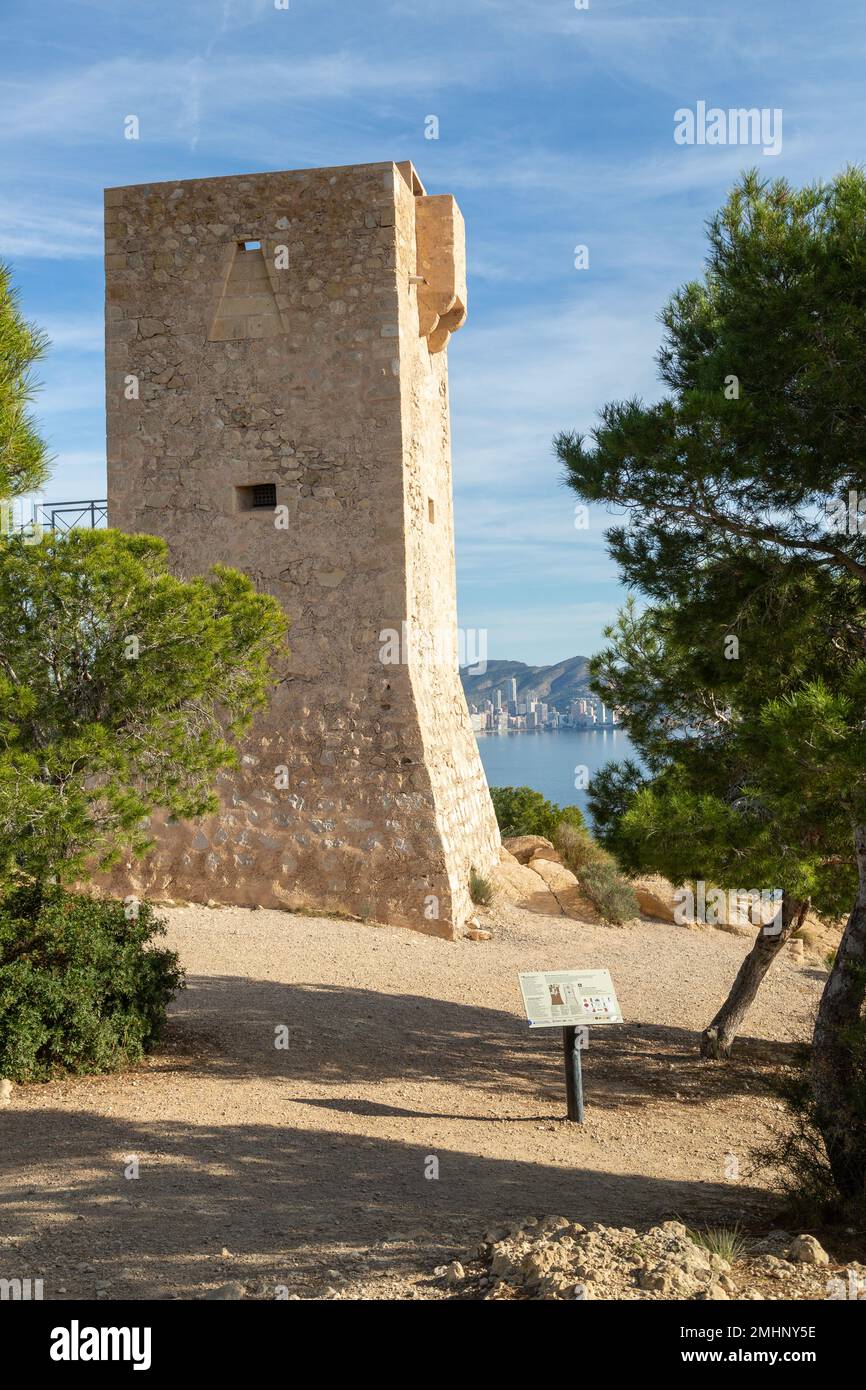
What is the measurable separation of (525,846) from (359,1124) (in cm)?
857

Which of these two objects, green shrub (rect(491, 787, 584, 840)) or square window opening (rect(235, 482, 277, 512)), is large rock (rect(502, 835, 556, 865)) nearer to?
green shrub (rect(491, 787, 584, 840))

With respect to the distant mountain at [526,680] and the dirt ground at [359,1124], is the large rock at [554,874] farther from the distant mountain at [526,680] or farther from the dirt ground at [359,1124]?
the distant mountain at [526,680]

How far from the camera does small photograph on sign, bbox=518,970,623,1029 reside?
6605 millimetres

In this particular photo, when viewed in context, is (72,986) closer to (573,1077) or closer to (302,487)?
(573,1077)

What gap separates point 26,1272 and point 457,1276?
165 centimetres

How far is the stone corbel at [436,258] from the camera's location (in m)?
12.1

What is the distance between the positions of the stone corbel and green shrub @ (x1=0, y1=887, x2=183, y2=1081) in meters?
7.94

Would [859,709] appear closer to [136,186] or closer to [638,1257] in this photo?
[638,1257]

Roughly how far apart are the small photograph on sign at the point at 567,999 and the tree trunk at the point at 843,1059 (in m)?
1.28

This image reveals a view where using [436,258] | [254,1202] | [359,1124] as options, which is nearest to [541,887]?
[359,1124]

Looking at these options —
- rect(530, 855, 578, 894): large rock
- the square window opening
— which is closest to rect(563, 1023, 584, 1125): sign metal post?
rect(530, 855, 578, 894): large rock

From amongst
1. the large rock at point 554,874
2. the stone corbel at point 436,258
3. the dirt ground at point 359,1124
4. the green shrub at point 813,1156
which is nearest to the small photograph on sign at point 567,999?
the dirt ground at point 359,1124

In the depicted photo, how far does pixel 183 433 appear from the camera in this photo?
11711 mm

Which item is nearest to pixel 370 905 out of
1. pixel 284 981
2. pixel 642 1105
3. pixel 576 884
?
pixel 284 981
